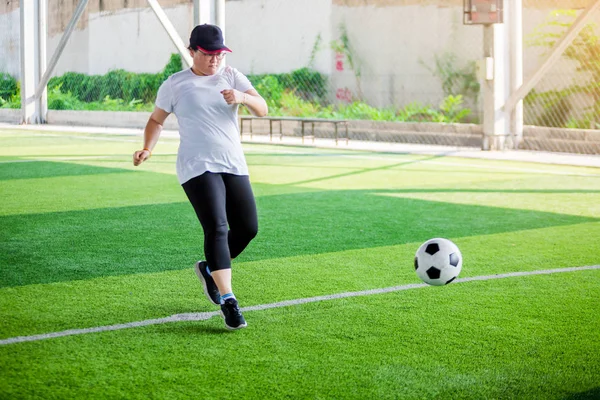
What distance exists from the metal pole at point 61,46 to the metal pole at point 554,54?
15.9 meters

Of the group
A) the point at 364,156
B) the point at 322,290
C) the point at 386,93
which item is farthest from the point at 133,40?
the point at 322,290

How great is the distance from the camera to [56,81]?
40.6 m

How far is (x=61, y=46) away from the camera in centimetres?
3275

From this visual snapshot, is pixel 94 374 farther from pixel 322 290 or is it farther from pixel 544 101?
pixel 544 101

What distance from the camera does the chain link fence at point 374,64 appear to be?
21.3 metres

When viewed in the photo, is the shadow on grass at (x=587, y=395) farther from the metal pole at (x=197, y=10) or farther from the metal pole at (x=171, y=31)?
the metal pole at (x=197, y=10)

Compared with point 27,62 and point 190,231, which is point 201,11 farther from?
point 190,231

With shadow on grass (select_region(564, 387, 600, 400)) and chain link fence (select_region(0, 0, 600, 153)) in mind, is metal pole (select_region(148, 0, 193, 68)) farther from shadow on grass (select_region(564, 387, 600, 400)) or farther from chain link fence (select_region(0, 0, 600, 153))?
shadow on grass (select_region(564, 387, 600, 400))

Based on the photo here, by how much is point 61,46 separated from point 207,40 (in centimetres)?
2857

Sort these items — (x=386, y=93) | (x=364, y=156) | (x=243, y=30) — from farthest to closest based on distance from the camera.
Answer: (x=243, y=30) → (x=386, y=93) → (x=364, y=156)

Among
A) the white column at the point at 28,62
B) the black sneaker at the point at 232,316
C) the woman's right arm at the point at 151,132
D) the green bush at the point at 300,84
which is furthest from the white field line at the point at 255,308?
the white column at the point at 28,62

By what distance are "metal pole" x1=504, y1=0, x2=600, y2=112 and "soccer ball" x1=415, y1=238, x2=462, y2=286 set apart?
1367cm

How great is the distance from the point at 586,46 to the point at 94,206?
1348 cm

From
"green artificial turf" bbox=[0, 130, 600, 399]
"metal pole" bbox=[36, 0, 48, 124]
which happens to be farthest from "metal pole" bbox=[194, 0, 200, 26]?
"green artificial turf" bbox=[0, 130, 600, 399]
